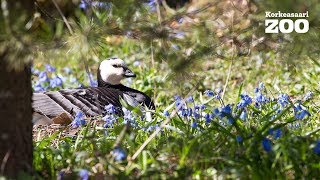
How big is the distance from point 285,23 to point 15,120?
58.4 inches

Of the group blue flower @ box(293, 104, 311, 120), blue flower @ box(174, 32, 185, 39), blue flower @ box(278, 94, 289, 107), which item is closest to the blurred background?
blue flower @ box(174, 32, 185, 39)

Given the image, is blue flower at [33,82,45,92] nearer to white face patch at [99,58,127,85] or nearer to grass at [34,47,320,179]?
white face patch at [99,58,127,85]

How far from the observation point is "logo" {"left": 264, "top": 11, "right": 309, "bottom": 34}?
2.78m

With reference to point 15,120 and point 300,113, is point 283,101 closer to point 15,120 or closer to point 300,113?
point 300,113

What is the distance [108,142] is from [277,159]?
1.13 meters

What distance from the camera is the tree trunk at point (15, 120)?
3.20 meters

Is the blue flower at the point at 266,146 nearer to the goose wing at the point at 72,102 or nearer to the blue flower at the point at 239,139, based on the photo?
the blue flower at the point at 239,139

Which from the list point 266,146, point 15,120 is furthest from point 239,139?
point 15,120

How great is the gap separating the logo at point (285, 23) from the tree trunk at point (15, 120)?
116cm

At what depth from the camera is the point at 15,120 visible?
3254mm

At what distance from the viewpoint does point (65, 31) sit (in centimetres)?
321

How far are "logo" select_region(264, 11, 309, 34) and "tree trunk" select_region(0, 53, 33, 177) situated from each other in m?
1.16

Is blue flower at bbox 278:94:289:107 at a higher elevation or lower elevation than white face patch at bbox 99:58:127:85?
lower

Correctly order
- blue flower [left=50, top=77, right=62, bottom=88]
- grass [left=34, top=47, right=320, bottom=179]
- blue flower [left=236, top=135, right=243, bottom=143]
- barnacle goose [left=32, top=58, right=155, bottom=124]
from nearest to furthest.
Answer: grass [left=34, top=47, right=320, bottom=179], blue flower [left=236, top=135, right=243, bottom=143], barnacle goose [left=32, top=58, right=155, bottom=124], blue flower [left=50, top=77, right=62, bottom=88]
